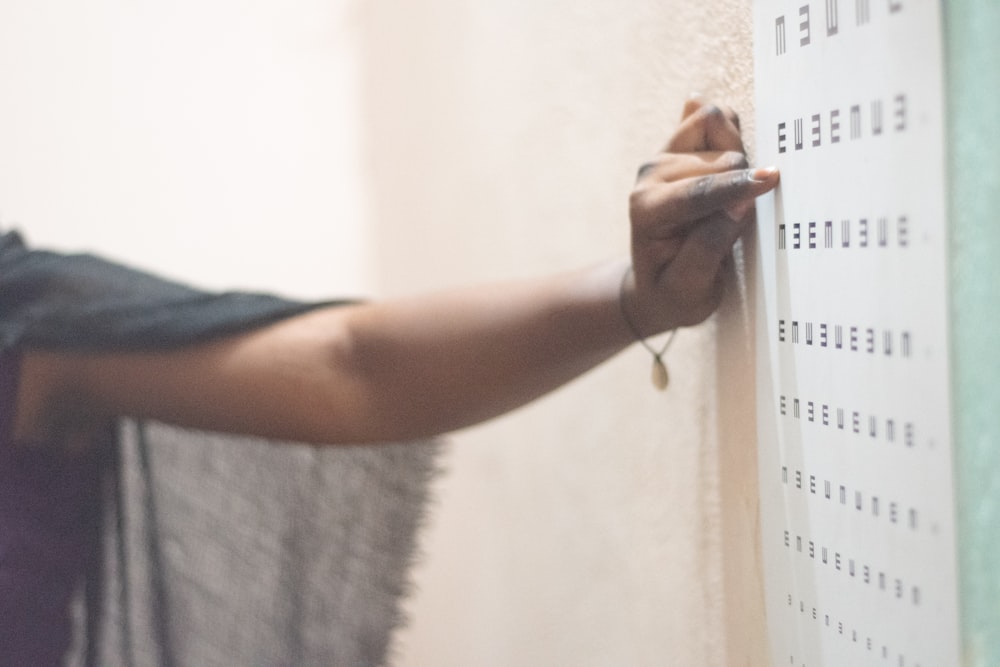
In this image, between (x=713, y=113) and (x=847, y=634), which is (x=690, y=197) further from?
(x=847, y=634)

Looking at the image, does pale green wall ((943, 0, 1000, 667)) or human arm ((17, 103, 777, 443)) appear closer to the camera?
pale green wall ((943, 0, 1000, 667))

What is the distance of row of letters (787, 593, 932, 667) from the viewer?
29 centimetres

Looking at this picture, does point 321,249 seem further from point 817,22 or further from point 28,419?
point 817,22

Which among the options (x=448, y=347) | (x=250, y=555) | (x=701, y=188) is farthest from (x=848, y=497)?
(x=250, y=555)

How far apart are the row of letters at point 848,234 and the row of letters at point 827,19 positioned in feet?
0.20

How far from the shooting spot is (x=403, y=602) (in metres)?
0.69

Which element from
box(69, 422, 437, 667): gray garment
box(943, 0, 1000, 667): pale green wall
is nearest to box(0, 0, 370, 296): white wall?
box(69, 422, 437, 667): gray garment

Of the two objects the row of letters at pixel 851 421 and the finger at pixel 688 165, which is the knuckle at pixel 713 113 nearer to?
the finger at pixel 688 165

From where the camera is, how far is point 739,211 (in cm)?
36

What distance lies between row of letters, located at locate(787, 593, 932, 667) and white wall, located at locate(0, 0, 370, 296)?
0.90 m

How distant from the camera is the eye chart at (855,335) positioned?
26 centimetres

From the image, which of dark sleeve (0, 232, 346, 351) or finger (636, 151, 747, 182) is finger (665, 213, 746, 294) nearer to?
finger (636, 151, 747, 182)

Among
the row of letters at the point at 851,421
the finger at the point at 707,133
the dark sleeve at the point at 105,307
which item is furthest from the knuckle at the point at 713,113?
the dark sleeve at the point at 105,307

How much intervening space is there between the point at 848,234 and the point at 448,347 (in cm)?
24
